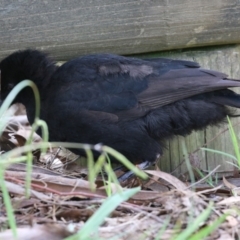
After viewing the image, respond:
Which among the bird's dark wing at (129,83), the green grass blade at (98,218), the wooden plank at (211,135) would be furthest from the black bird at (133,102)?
the green grass blade at (98,218)

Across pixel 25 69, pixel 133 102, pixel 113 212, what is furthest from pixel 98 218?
pixel 25 69

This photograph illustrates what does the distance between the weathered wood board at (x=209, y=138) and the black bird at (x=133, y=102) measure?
12cm

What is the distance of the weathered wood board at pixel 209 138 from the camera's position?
12.8ft

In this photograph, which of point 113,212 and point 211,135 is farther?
point 211,135

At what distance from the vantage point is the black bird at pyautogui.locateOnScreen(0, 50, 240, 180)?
3757mm

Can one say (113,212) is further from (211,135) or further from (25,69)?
(25,69)

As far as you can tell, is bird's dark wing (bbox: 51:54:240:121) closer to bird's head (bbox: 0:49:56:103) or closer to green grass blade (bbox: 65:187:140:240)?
bird's head (bbox: 0:49:56:103)

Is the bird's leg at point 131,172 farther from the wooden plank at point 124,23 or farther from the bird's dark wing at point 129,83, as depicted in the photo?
the wooden plank at point 124,23

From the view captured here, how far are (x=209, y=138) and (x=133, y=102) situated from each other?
1.92 feet

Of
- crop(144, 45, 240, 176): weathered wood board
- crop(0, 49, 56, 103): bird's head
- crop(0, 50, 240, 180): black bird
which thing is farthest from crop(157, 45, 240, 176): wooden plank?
crop(0, 49, 56, 103): bird's head

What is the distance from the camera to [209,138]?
3.98 m

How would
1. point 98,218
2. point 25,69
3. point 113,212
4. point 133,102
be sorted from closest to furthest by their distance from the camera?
point 98,218, point 113,212, point 133,102, point 25,69

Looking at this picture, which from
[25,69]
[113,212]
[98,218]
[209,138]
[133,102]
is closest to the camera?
[98,218]

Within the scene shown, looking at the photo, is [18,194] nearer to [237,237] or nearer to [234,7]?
[237,237]
